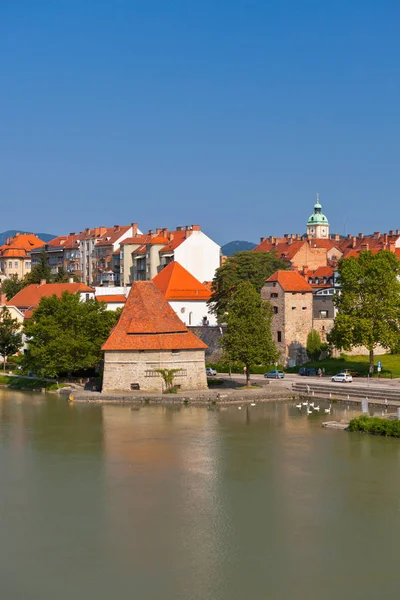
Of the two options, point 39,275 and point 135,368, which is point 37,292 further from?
point 135,368

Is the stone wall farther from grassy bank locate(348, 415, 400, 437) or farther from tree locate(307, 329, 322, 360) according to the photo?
grassy bank locate(348, 415, 400, 437)

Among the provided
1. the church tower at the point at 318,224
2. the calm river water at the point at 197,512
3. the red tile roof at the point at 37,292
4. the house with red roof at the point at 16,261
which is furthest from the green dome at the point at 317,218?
the calm river water at the point at 197,512

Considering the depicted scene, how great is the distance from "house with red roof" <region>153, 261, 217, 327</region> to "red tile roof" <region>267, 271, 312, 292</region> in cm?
1126

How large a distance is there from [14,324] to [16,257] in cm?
5304

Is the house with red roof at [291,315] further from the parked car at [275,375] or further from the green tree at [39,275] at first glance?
the green tree at [39,275]

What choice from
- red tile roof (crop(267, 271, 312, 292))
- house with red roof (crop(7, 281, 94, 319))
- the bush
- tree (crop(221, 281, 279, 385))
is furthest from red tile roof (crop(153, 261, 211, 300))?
tree (crop(221, 281, 279, 385))

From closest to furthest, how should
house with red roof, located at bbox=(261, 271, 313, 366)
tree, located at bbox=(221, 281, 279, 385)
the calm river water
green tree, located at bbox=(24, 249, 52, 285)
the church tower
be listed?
the calm river water < tree, located at bbox=(221, 281, 279, 385) < house with red roof, located at bbox=(261, 271, 313, 366) < green tree, located at bbox=(24, 249, 52, 285) < the church tower

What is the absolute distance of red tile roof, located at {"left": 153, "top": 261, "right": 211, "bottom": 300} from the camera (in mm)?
67000

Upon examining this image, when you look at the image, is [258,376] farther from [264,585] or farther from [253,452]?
[264,585]

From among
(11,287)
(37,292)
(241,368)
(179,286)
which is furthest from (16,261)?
(241,368)

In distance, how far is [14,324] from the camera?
2490 inches

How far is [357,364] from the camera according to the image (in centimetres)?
5350

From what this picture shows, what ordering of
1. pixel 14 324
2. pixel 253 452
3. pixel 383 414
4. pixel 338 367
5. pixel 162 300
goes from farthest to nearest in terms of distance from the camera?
pixel 14 324, pixel 338 367, pixel 162 300, pixel 383 414, pixel 253 452

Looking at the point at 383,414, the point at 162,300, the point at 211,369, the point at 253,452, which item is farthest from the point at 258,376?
the point at 253,452
